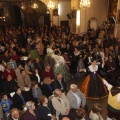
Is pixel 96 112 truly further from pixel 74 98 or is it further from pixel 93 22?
pixel 93 22

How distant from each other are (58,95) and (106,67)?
11.4 feet

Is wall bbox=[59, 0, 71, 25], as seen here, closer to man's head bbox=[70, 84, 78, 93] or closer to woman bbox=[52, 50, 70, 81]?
woman bbox=[52, 50, 70, 81]

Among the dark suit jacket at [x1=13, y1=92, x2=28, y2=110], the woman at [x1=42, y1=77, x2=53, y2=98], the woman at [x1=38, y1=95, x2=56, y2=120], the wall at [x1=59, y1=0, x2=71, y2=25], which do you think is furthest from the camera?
the wall at [x1=59, y1=0, x2=71, y2=25]

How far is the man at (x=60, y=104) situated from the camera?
4.64 metres

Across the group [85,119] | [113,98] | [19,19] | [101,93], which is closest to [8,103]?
[85,119]

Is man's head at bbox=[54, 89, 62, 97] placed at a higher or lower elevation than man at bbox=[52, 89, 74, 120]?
higher

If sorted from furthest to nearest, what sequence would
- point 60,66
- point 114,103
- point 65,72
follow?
point 65,72 → point 60,66 → point 114,103

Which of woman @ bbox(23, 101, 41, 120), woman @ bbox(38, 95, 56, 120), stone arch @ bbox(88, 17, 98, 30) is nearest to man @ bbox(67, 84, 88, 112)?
woman @ bbox(38, 95, 56, 120)

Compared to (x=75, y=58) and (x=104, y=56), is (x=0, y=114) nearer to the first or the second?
(x=75, y=58)

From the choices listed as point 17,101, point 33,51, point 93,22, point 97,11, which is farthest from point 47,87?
point 97,11

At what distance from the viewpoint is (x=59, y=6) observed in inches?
695

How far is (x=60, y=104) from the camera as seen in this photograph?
4.64 m

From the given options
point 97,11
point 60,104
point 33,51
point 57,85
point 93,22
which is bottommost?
point 60,104

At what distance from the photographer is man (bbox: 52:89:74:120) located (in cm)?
464
